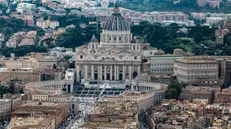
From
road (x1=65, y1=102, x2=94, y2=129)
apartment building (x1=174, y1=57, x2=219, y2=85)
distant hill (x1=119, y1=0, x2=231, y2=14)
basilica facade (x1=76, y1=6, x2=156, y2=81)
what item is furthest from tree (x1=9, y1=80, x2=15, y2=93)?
distant hill (x1=119, y1=0, x2=231, y2=14)

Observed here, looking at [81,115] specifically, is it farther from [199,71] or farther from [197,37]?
[197,37]

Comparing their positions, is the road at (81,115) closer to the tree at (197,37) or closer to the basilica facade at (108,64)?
the basilica facade at (108,64)

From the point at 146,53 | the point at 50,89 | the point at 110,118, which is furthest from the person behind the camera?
the point at 146,53

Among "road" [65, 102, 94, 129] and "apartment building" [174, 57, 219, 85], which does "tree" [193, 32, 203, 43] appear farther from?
"road" [65, 102, 94, 129]

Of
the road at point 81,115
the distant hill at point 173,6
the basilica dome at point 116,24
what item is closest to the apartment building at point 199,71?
the road at point 81,115

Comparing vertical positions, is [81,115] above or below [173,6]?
below

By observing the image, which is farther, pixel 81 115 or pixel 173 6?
pixel 173 6

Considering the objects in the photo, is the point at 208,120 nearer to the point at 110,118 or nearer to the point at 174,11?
the point at 110,118

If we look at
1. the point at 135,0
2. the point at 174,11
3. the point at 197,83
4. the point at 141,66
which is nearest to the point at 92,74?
the point at 141,66

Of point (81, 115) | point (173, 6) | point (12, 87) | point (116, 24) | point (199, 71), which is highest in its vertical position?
point (116, 24)

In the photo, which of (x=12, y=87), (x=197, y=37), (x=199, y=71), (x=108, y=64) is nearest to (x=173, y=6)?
(x=197, y=37)

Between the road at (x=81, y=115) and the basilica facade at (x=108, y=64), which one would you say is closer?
the road at (x=81, y=115)
